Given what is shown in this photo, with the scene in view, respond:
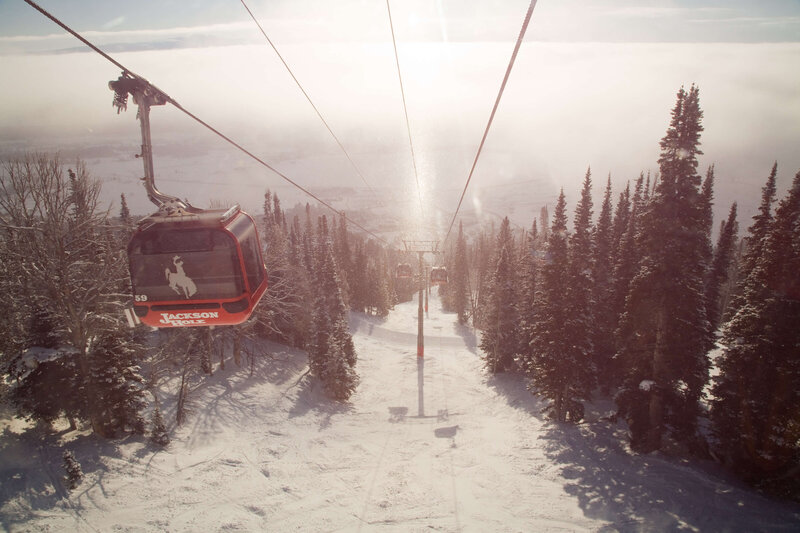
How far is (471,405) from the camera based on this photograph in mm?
28625

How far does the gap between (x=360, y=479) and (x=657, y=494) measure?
11817 mm

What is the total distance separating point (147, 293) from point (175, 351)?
15.5 m

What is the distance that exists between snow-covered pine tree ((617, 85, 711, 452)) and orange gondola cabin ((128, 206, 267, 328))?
1735cm

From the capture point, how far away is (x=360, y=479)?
653 inches

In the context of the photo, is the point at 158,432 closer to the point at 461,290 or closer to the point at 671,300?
the point at 671,300

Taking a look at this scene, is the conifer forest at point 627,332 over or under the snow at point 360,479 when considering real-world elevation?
over

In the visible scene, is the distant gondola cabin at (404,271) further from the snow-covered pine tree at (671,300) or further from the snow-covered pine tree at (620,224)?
the snow-covered pine tree at (671,300)

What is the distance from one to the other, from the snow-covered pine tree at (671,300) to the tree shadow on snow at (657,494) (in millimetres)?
1641

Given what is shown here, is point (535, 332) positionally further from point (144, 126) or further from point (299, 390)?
point (144, 126)

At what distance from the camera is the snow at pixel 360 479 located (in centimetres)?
1263

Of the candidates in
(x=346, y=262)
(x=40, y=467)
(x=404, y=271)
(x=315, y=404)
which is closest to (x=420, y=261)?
(x=404, y=271)

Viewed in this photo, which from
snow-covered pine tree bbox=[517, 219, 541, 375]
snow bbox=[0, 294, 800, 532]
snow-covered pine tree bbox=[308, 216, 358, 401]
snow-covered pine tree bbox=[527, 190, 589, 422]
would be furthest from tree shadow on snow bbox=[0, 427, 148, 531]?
snow-covered pine tree bbox=[517, 219, 541, 375]

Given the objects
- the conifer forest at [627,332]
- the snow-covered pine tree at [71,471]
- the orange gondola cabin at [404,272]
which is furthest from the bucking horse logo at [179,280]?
the orange gondola cabin at [404,272]

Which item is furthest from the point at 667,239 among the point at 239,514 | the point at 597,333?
the point at 239,514
